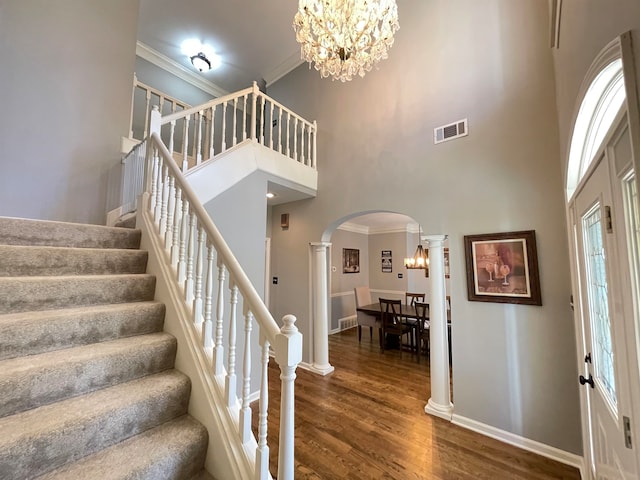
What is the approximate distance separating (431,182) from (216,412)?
2864 mm

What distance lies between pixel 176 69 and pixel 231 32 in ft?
3.95

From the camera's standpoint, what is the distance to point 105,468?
0.96 m

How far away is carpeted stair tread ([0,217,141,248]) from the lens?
1.69 metres

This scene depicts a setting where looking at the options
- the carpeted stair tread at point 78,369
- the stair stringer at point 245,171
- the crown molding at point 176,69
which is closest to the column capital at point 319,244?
the stair stringer at point 245,171

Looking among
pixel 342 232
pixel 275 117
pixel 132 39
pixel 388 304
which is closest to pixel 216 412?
pixel 388 304

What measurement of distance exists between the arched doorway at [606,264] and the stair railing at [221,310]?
1198 mm

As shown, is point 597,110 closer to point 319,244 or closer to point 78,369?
point 78,369

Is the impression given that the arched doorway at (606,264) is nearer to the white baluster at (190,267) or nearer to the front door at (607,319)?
the front door at (607,319)

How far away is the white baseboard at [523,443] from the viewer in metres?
2.15

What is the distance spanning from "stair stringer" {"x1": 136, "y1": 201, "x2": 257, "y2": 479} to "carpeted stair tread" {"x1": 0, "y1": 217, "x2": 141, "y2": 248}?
568 millimetres

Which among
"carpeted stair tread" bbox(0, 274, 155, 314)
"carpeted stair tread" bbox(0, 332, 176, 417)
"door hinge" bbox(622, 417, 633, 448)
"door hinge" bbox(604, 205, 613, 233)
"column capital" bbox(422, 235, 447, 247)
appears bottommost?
"door hinge" bbox(622, 417, 633, 448)

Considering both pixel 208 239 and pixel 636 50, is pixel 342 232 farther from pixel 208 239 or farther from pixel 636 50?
pixel 636 50

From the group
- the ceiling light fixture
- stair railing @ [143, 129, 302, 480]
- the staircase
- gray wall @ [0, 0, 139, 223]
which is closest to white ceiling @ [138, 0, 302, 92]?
the ceiling light fixture

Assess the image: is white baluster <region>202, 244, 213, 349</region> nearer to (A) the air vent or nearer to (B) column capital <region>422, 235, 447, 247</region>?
(B) column capital <region>422, 235, 447, 247</region>
